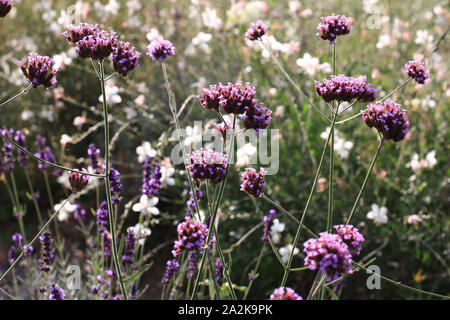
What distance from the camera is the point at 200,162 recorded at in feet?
4.10

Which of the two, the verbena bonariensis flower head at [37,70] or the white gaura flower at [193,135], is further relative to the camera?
the white gaura flower at [193,135]

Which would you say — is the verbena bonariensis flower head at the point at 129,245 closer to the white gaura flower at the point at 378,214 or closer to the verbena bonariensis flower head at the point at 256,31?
the verbena bonariensis flower head at the point at 256,31

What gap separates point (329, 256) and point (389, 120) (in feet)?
1.59

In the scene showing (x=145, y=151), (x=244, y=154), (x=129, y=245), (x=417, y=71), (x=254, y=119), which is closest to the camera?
(x=254, y=119)

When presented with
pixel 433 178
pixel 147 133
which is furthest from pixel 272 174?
pixel 147 133

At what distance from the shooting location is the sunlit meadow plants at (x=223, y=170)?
130 cm

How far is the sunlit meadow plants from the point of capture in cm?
130

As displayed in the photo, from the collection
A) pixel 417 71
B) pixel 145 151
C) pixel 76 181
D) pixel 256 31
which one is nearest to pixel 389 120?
pixel 417 71

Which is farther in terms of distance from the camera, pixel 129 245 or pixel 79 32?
pixel 129 245

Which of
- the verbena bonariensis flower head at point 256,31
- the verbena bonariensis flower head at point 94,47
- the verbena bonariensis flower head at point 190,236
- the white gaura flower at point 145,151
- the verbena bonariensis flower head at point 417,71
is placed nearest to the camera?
the verbena bonariensis flower head at point 190,236

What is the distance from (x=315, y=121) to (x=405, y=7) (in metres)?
2.33

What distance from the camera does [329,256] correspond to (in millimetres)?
1008

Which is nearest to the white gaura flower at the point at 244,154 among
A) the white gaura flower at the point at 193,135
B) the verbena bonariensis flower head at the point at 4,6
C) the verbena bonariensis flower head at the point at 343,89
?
the white gaura flower at the point at 193,135

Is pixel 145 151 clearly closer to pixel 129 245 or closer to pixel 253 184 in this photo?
pixel 129 245
